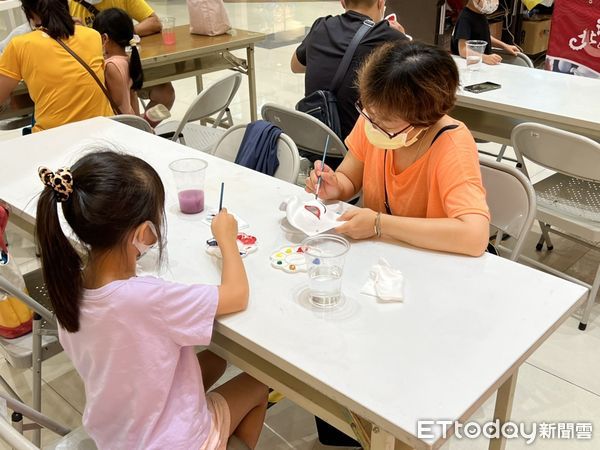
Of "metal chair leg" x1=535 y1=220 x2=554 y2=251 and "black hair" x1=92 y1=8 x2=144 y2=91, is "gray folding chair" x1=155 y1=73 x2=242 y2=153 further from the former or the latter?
"metal chair leg" x1=535 y1=220 x2=554 y2=251

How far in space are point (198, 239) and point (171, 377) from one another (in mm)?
446

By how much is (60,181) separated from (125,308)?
27 cm

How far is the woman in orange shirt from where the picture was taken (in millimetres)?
1493

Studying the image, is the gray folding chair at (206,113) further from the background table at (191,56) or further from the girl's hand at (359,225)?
the girl's hand at (359,225)

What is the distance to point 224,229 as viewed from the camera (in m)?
1.48

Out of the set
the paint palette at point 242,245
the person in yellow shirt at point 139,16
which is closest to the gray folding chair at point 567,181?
the paint palette at point 242,245

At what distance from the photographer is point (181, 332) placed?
4.01ft

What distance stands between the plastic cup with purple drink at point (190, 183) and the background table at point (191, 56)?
6.30ft

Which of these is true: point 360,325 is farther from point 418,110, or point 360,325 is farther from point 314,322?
point 418,110

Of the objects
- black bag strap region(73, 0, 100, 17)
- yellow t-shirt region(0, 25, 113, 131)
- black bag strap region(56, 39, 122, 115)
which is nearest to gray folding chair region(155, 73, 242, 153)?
black bag strap region(56, 39, 122, 115)

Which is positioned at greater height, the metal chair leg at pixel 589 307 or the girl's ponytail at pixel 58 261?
the girl's ponytail at pixel 58 261

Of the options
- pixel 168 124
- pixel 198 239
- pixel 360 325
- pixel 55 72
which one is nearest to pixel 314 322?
pixel 360 325

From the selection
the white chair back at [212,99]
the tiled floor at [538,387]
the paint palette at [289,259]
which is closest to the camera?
the paint palette at [289,259]

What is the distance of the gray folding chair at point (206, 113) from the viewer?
3.10m
